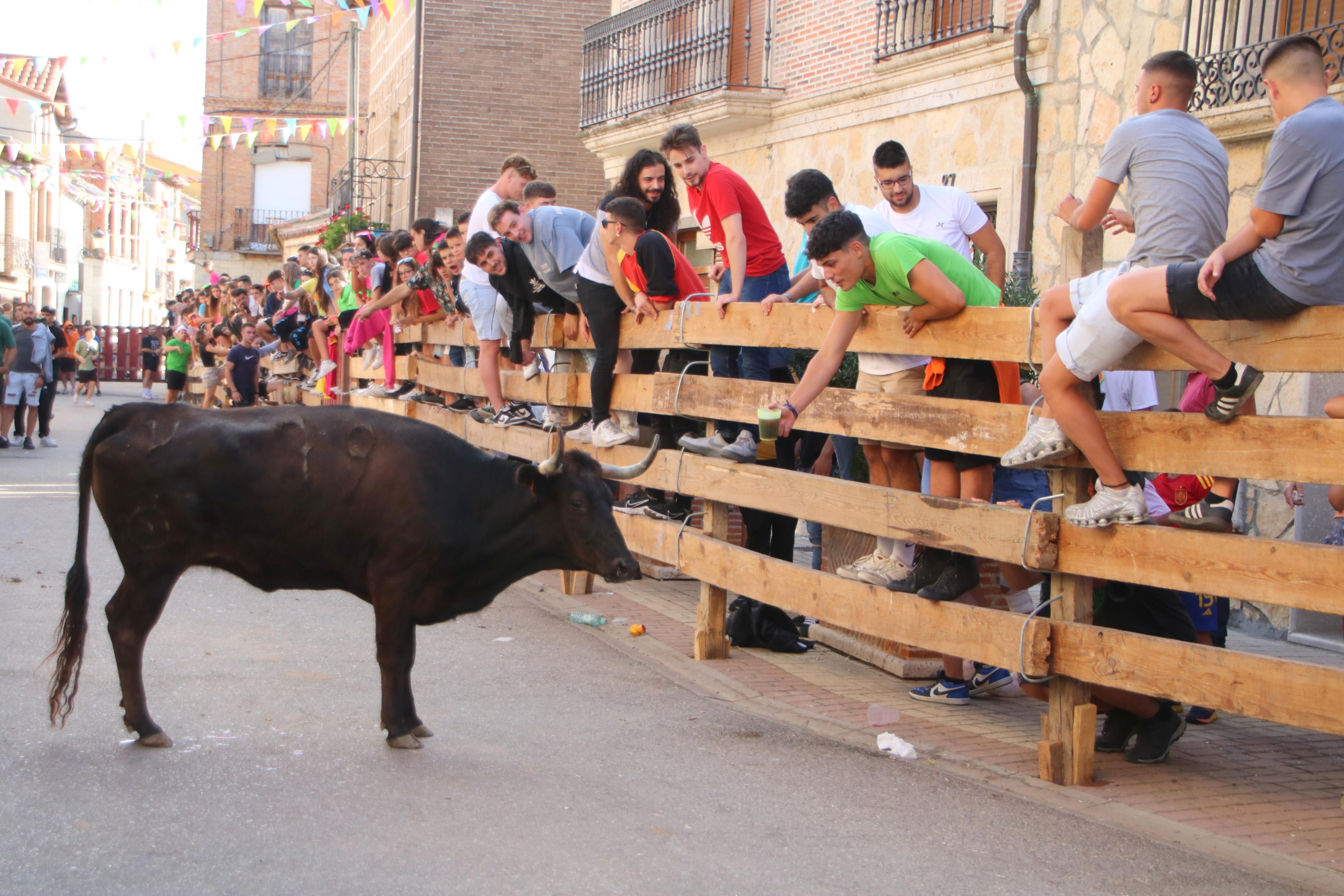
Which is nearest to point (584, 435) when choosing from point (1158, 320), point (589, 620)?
point (589, 620)

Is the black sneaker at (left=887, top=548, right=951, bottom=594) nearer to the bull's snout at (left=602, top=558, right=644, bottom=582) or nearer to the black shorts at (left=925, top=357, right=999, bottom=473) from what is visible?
the black shorts at (left=925, top=357, right=999, bottom=473)

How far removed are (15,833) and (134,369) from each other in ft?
153

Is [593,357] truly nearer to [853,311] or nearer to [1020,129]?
[853,311]

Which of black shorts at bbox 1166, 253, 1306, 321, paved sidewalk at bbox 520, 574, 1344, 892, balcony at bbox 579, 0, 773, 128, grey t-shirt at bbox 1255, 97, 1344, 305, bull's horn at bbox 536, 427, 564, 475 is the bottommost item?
paved sidewalk at bbox 520, 574, 1344, 892

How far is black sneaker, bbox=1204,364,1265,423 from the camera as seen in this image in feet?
14.2

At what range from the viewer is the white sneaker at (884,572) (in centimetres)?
571

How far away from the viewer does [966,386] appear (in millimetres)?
5645

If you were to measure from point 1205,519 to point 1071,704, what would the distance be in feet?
2.79

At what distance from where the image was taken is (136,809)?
4211 mm

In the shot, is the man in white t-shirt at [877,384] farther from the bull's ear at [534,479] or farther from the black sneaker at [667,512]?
the black sneaker at [667,512]

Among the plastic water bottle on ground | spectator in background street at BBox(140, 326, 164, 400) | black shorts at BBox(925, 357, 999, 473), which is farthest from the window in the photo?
black shorts at BBox(925, 357, 999, 473)

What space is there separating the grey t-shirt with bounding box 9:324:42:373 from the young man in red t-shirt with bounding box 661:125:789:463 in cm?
1366

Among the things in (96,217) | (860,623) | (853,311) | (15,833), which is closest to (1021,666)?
(860,623)

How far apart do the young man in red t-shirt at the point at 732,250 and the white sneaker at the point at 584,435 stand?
3.95 feet
